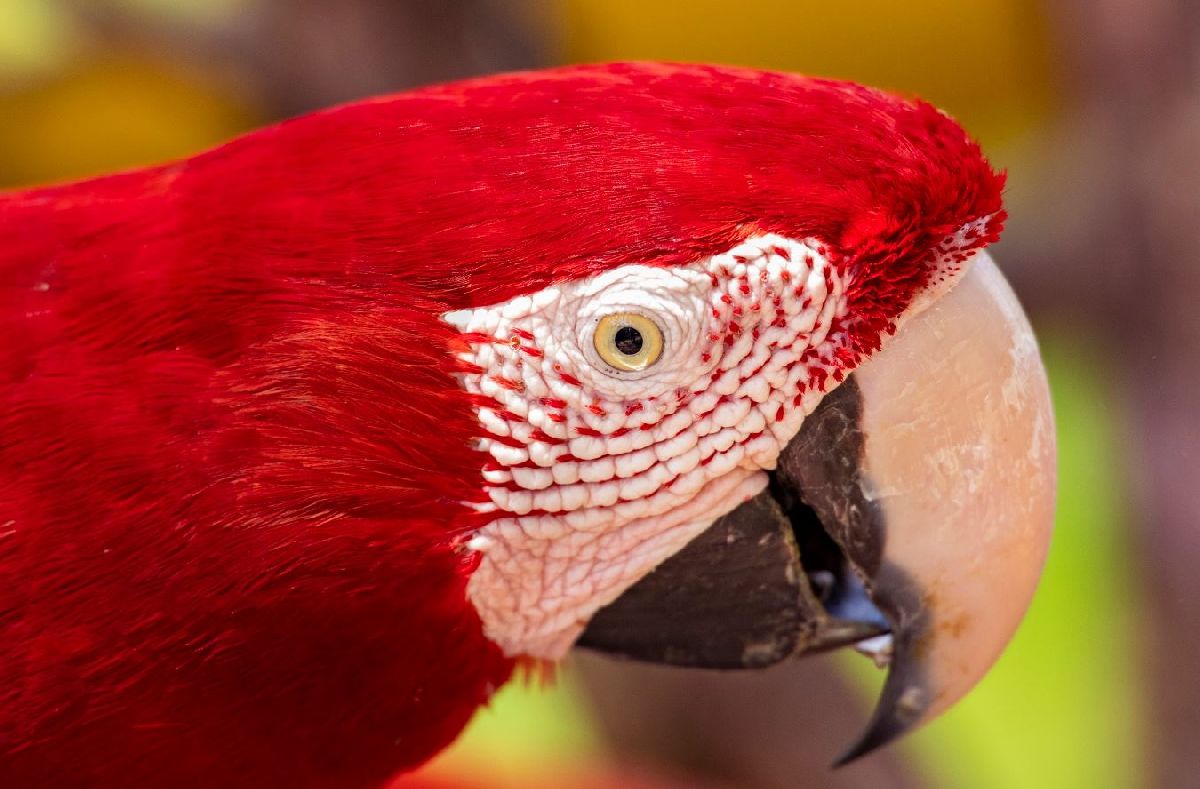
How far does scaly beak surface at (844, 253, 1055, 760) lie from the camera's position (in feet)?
2.32

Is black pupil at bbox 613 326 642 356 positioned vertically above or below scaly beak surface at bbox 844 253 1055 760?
above

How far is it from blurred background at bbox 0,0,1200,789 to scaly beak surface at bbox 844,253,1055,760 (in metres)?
0.56

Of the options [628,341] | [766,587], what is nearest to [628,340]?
[628,341]

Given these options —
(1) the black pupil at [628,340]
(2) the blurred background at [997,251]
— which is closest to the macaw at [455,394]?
(1) the black pupil at [628,340]

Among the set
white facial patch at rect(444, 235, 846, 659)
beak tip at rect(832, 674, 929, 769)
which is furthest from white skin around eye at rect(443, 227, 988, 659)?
beak tip at rect(832, 674, 929, 769)

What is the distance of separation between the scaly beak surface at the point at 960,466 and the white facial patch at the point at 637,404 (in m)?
0.05

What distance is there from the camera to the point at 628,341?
2.15 feet

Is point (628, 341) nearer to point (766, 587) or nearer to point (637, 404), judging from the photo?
point (637, 404)

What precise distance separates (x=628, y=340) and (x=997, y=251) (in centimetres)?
185

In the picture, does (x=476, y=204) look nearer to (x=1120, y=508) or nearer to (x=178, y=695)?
(x=178, y=695)

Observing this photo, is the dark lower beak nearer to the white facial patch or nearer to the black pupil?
the white facial patch

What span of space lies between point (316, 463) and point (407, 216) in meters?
0.14

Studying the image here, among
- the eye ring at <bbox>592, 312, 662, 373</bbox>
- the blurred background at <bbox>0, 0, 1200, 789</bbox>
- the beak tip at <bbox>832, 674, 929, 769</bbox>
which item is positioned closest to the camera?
the eye ring at <bbox>592, 312, 662, 373</bbox>

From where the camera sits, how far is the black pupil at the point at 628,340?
2.14 feet
